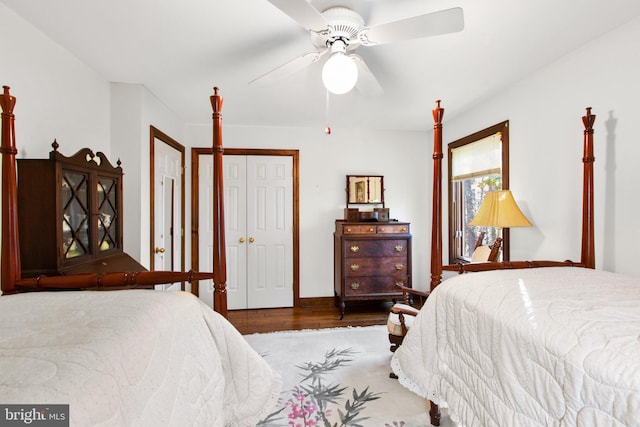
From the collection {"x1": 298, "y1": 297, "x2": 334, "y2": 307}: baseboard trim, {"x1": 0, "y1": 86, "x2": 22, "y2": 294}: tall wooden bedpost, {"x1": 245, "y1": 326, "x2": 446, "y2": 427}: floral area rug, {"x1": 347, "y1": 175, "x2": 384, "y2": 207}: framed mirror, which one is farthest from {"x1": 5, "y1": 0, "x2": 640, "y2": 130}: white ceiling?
{"x1": 298, "y1": 297, "x2": 334, "y2": 307}: baseboard trim

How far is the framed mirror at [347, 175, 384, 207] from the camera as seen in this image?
401cm

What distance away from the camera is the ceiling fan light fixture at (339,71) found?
1479mm

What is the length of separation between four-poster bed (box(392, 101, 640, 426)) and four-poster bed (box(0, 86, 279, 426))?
2.43 feet

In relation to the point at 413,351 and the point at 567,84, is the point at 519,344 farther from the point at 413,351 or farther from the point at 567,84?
the point at 567,84

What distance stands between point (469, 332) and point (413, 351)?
0.39 metres

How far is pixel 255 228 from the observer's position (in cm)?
393

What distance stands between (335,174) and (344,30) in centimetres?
253

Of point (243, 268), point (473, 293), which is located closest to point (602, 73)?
point (473, 293)

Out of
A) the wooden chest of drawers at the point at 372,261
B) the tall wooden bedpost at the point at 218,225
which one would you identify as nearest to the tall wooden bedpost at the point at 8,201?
the tall wooden bedpost at the point at 218,225

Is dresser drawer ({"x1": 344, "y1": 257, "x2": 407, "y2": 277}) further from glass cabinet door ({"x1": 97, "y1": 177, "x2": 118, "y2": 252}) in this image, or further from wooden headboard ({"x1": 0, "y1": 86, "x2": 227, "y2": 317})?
wooden headboard ({"x1": 0, "y1": 86, "x2": 227, "y2": 317})

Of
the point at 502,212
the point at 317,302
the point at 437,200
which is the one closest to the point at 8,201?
the point at 437,200

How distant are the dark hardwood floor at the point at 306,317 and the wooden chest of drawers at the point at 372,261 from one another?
0.67 ft

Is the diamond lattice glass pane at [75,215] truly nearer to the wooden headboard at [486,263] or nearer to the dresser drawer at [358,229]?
the wooden headboard at [486,263]

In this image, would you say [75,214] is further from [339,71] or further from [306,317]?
[306,317]
